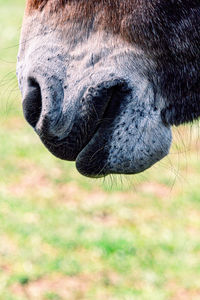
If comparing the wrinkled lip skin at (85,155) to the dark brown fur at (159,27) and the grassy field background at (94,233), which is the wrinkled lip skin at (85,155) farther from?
the grassy field background at (94,233)

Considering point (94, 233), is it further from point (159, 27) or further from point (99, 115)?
point (159, 27)

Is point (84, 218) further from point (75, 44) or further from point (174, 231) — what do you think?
point (75, 44)

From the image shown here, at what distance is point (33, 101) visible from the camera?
1.99m

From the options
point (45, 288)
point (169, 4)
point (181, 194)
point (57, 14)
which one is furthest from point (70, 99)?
point (181, 194)

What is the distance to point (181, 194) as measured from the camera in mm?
5098

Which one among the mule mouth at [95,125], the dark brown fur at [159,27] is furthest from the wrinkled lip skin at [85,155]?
the dark brown fur at [159,27]

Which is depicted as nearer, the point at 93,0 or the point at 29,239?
the point at 93,0

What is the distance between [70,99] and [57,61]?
13 centimetres

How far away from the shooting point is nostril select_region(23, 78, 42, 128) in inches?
77.9

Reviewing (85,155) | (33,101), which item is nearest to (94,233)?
(85,155)

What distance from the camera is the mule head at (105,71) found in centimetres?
194

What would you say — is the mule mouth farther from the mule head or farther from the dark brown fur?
the dark brown fur

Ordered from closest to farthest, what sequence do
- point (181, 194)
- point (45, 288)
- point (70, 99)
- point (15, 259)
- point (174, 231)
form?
point (70, 99) → point (45, 288) → point (15, 259) → point (174, 231) → point (181, 194)

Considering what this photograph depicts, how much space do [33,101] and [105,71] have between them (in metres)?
0.27
